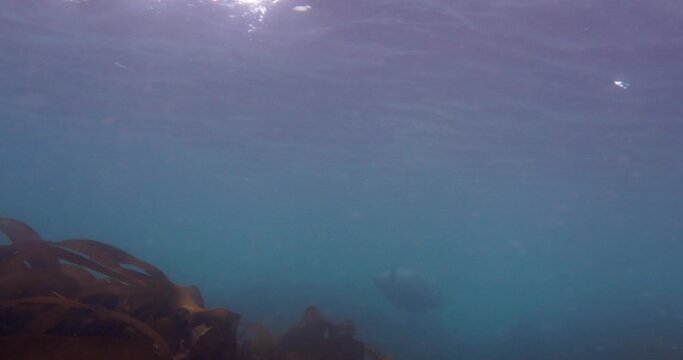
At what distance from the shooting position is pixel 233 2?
13.3 m

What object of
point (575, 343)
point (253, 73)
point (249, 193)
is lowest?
point (249, 193)

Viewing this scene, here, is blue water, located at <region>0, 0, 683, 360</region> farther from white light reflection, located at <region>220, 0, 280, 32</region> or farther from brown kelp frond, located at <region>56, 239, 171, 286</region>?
brown kelp frond, located at <region>56, 239, 171, 286</region>

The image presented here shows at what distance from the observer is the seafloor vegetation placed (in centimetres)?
276

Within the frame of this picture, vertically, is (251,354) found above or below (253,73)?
above

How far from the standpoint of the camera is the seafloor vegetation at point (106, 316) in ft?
9.07

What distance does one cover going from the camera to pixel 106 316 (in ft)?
10.4

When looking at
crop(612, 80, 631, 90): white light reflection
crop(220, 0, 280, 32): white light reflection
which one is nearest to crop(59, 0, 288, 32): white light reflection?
crop(220, 0, 280, 32): white light reflection

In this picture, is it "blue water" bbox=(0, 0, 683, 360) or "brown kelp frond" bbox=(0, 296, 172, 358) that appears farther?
"blue water" bbox=(0, 0, 683, 360)

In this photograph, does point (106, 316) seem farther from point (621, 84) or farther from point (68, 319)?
point (621, 84)

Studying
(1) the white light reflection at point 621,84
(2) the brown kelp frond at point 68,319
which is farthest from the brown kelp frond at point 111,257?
(1) the white light reflection at point 621,84

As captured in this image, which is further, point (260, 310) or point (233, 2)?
point (260, 310)

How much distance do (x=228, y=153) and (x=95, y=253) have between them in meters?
40.1

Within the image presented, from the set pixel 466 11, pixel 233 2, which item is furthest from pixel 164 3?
pixel 466 11

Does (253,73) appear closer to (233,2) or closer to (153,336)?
(233,2)
